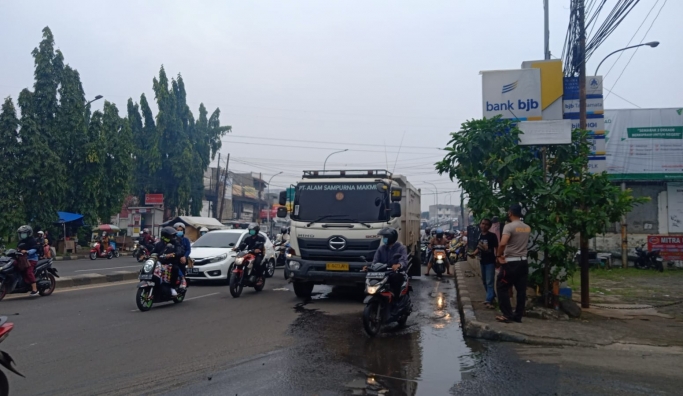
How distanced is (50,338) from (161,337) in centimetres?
148

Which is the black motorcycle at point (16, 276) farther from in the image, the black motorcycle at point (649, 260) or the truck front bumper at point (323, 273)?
the black motorcycle at point (649, 260)

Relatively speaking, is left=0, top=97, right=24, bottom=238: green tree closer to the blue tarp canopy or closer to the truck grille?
the blue tarp canopy

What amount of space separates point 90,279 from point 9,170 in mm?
19679

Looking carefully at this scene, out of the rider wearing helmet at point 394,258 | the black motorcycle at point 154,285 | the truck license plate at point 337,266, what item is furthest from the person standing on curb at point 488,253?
the black motorcycle at point 154,285

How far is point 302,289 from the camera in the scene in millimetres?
12375

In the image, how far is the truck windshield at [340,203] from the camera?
11.5 metres

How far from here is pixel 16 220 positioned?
3059 centimetres

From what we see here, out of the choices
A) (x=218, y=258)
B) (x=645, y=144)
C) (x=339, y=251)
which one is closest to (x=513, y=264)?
(x=339, y=251)

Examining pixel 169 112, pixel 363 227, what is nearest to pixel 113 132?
pixel 169 112

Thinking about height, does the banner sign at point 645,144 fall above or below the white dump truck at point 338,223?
above

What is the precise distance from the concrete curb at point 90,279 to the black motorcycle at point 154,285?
4558 millimetres

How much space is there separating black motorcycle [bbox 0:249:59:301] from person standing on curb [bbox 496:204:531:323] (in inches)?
364

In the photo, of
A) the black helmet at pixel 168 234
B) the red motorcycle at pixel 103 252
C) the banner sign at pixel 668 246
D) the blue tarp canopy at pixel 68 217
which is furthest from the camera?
the blue tarp canopy at pixel 68 217

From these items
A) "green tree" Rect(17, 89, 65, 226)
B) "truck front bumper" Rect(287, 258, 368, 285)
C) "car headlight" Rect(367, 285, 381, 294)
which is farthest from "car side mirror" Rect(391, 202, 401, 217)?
"green tree" Rect(17, 89, 65, 226)
